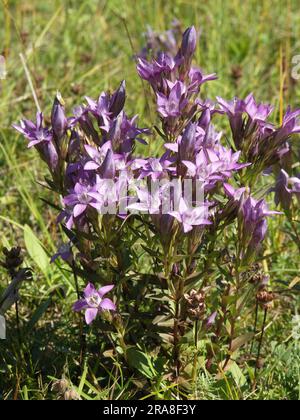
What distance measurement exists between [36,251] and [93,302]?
2.63ft

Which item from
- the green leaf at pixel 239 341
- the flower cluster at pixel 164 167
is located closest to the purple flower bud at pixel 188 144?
the flower cluster at pixel 164 167

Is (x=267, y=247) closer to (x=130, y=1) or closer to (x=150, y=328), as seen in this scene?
(x=150, y=328)

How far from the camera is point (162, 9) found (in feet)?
14.5

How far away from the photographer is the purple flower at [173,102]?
1.81m

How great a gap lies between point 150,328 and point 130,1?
9.93 feet

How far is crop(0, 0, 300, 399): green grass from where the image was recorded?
2.12 meters

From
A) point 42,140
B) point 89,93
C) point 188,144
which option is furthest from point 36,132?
point 89,93

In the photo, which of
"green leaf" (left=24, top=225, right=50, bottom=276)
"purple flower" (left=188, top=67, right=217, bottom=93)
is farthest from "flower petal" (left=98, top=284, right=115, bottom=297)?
"green leaf" (left=24, top=225, right=50, bottom=276)

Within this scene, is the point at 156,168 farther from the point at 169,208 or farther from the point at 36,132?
the point at 36,132

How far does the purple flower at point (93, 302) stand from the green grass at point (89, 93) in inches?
9.0

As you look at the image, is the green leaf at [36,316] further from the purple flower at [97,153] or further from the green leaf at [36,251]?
the purple flower at [97,153]

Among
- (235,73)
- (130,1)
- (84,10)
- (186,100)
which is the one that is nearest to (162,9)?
(130,1)

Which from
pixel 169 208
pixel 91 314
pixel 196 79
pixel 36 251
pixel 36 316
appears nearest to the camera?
pixel 169 208

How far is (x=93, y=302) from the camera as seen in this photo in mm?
1833
